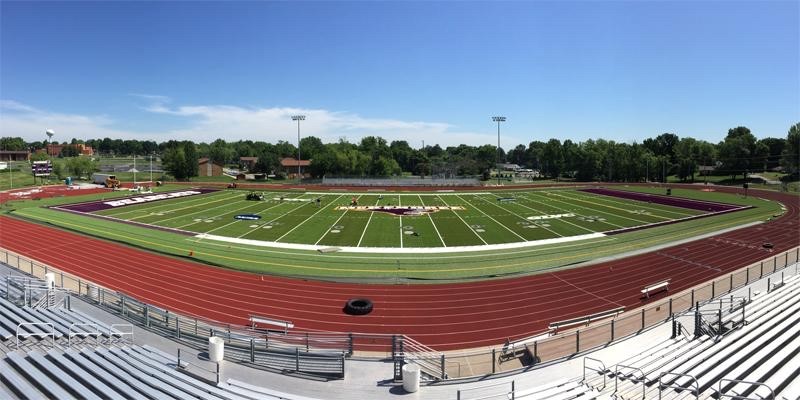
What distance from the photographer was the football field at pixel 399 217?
131 ft

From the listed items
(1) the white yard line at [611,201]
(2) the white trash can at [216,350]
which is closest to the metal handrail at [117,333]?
(2) the white trash can at [216,350]

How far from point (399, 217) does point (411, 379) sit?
39537 mm

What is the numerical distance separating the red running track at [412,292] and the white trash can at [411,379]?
22.7ft

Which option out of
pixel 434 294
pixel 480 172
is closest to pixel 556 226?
pixel 434 294

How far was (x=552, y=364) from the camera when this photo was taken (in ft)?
44.0

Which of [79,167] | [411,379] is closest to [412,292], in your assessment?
[411,379]

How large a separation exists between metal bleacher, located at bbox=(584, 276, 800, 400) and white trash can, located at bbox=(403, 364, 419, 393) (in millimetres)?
4769

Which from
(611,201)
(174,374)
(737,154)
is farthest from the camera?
(737,154)

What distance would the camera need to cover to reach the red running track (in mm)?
20500

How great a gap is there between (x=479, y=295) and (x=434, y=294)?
2.54 meters

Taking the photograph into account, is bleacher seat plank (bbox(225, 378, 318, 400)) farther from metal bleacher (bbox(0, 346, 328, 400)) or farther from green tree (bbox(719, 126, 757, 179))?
green tree (bbox(719, 126, 757, 179))

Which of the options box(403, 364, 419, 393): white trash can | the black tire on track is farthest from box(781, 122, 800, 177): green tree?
box(403, 364, 419, 393): white trash can

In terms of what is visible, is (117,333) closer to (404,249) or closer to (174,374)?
(174,374)

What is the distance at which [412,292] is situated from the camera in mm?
24641
